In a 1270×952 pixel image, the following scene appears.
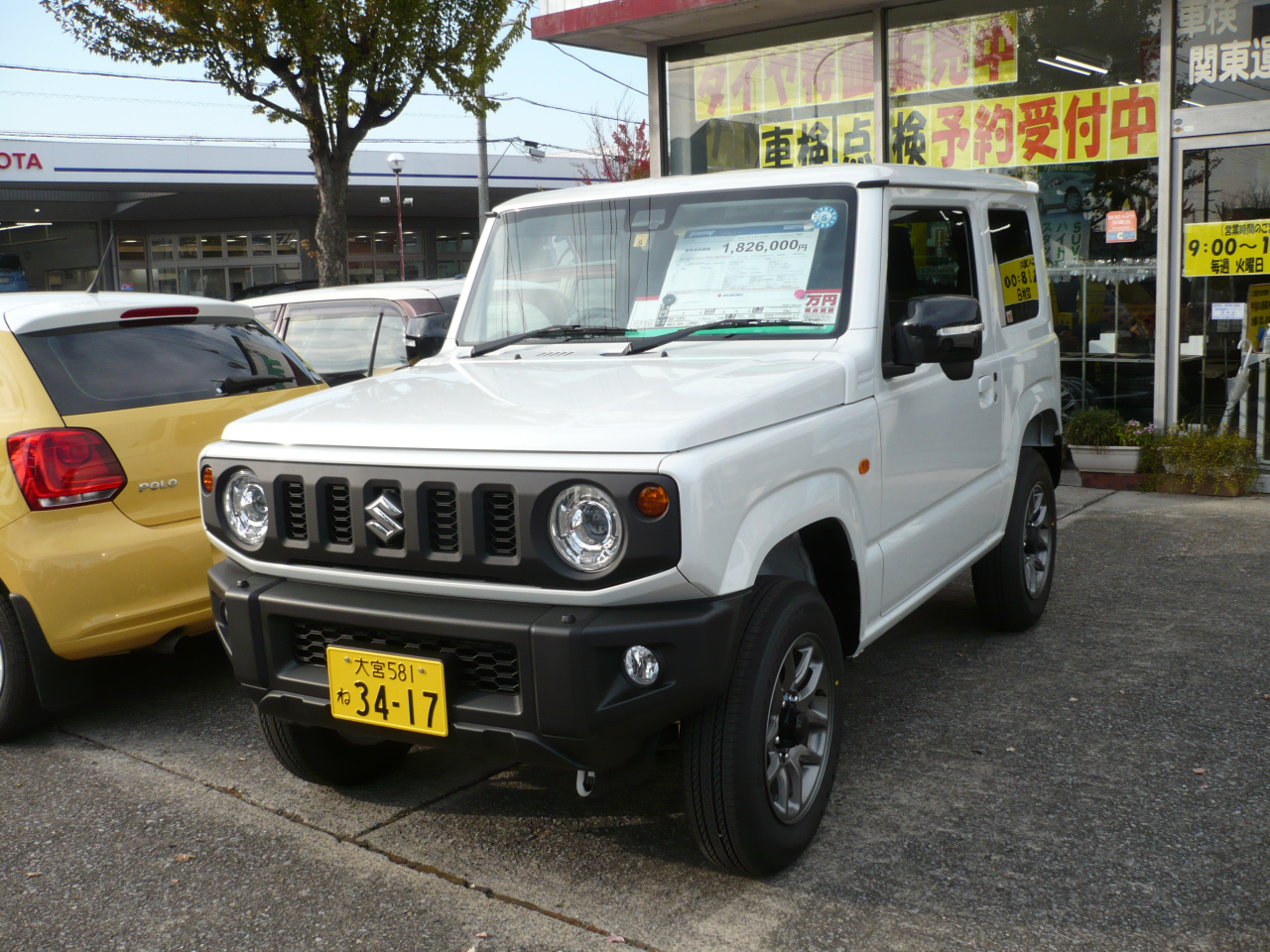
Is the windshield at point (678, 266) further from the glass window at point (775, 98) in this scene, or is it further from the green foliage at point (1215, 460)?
the glass window at point (775, 98)

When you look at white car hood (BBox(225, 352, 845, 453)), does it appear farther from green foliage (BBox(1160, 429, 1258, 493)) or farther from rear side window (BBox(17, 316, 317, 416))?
green foliage (BBox(1160, 429, 1258, 493))

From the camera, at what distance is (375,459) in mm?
2746

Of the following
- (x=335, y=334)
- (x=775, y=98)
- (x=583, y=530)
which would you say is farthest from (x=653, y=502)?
(x=775, y=98)

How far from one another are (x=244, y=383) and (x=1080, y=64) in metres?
6.69

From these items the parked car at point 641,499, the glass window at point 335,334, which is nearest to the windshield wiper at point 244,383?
the parked car at point 641,499

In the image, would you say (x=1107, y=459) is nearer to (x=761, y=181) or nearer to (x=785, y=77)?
(x=785, y=77)

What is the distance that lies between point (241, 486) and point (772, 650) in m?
1.45

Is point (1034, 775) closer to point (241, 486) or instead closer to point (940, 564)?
point (940, 564)

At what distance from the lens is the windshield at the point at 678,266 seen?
11.6 ft

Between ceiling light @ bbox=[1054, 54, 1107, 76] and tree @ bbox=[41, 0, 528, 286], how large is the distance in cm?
615

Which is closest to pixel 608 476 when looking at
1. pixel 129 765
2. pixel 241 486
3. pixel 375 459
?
pixel 375 459

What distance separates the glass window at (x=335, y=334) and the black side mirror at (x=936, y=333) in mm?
4057

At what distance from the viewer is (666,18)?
29.8 ft

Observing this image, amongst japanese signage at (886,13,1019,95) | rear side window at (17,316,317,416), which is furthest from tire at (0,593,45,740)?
japanese signage at (886,13,1019,95)
